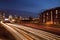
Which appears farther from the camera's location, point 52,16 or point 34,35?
point 52,16

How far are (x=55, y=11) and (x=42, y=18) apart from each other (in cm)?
1270

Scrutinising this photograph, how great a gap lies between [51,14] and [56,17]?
4632 millimetres

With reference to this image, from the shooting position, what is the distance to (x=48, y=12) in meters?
65.3

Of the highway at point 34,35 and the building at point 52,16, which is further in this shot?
the building at point 52,16

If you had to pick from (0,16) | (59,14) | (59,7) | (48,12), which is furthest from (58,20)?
(0,16)

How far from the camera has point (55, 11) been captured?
59.7m

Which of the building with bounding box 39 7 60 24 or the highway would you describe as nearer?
the highway

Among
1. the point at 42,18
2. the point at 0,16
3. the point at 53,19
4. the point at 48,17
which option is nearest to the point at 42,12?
the point at 42,18

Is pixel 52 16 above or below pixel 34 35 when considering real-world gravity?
above

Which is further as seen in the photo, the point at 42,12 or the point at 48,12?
the point at 42,12

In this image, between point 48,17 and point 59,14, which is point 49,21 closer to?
point 48,17

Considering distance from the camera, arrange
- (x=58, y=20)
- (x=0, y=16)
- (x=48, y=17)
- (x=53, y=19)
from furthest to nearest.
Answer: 1. (x=0, y=16)
2. (x=48, y=17)
3. (x=53, y=19)
4. (x=58, y=20)

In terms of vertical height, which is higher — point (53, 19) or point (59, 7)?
point (59, 7)

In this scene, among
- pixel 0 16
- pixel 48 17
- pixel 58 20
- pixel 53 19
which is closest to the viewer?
pixel 58 20
